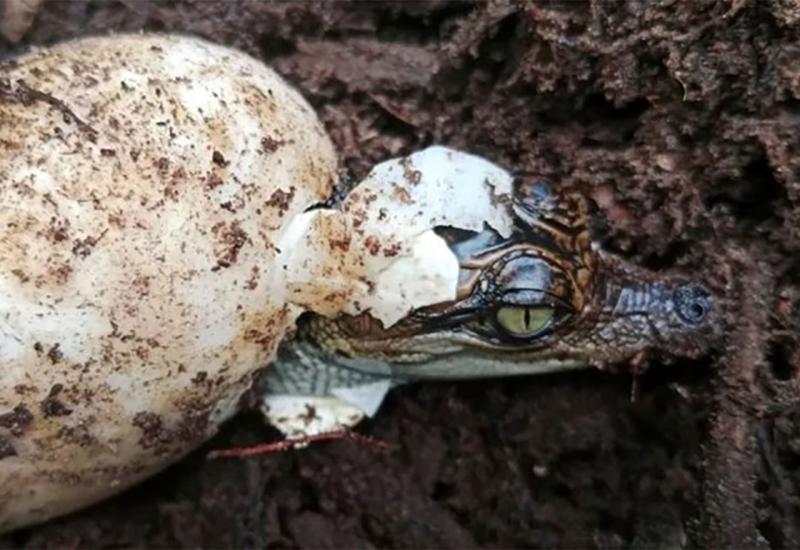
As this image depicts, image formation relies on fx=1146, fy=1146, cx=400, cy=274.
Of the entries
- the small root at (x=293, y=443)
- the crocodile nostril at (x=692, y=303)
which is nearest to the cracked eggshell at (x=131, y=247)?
the small root at (x=293, y=443)

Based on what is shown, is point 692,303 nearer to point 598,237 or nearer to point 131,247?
point 598,237

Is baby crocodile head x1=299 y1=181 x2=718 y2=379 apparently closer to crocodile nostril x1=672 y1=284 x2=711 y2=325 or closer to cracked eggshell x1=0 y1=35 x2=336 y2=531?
crocodile nostril x1=672 y1=284 x2=711 y2=325

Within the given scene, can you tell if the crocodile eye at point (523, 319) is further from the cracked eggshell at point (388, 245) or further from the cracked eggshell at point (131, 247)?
the cracked eggshell at point (131, 247)

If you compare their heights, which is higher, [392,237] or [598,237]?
[598,237]

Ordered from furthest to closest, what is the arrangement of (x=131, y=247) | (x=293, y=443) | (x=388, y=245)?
(x=293, y=443), (x=388, y=245), (x=131, y=247)

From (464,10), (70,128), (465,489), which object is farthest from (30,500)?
(464,10)

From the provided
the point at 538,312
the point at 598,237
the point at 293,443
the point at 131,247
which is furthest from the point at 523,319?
the point at 131,247

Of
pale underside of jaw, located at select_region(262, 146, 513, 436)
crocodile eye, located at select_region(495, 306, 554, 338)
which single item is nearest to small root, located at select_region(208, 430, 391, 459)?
pale underside of jaw, located at select_region(262, 146, 513, 436)
